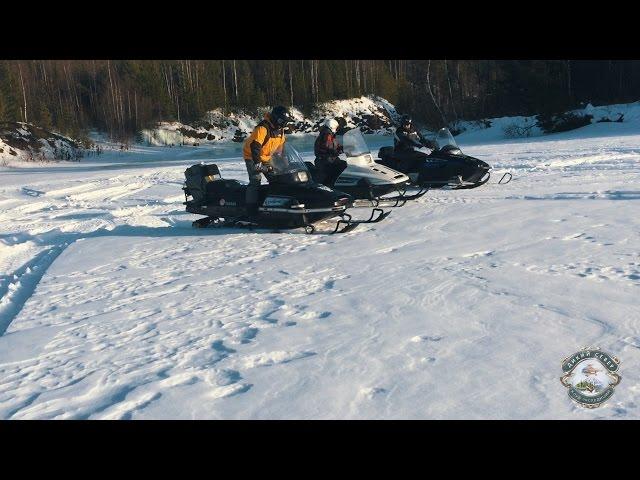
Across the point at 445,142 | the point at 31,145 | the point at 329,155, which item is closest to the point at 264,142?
the point at 329,155

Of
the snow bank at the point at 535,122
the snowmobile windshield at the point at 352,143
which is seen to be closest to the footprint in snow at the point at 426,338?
the snowmobile windshield at the point at 352,143

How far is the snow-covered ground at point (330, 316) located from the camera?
9.00ft

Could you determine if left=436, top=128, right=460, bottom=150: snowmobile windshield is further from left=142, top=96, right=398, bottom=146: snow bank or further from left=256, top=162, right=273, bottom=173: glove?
left=142, top=96, right=398, bottom=146: snow bank

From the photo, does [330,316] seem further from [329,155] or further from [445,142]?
[445,142]

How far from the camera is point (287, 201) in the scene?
23.1 ft

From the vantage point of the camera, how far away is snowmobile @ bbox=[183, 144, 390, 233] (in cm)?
699

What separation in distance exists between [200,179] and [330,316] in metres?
4.41

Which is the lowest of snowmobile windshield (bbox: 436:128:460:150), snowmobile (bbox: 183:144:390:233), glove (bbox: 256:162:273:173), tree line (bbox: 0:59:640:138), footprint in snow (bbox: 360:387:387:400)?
footprint in snow (bbox: 360:387:387:400)

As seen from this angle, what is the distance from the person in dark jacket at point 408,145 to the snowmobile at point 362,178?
132 centimetres

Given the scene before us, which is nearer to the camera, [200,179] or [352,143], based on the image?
[200,179]

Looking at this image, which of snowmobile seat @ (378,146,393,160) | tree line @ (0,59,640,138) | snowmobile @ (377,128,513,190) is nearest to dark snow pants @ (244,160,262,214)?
snowmobile @ (377,128,513,190)

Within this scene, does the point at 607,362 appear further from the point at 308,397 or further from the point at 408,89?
the point at 408,89

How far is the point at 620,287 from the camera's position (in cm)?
404

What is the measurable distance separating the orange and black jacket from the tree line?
2293cm
